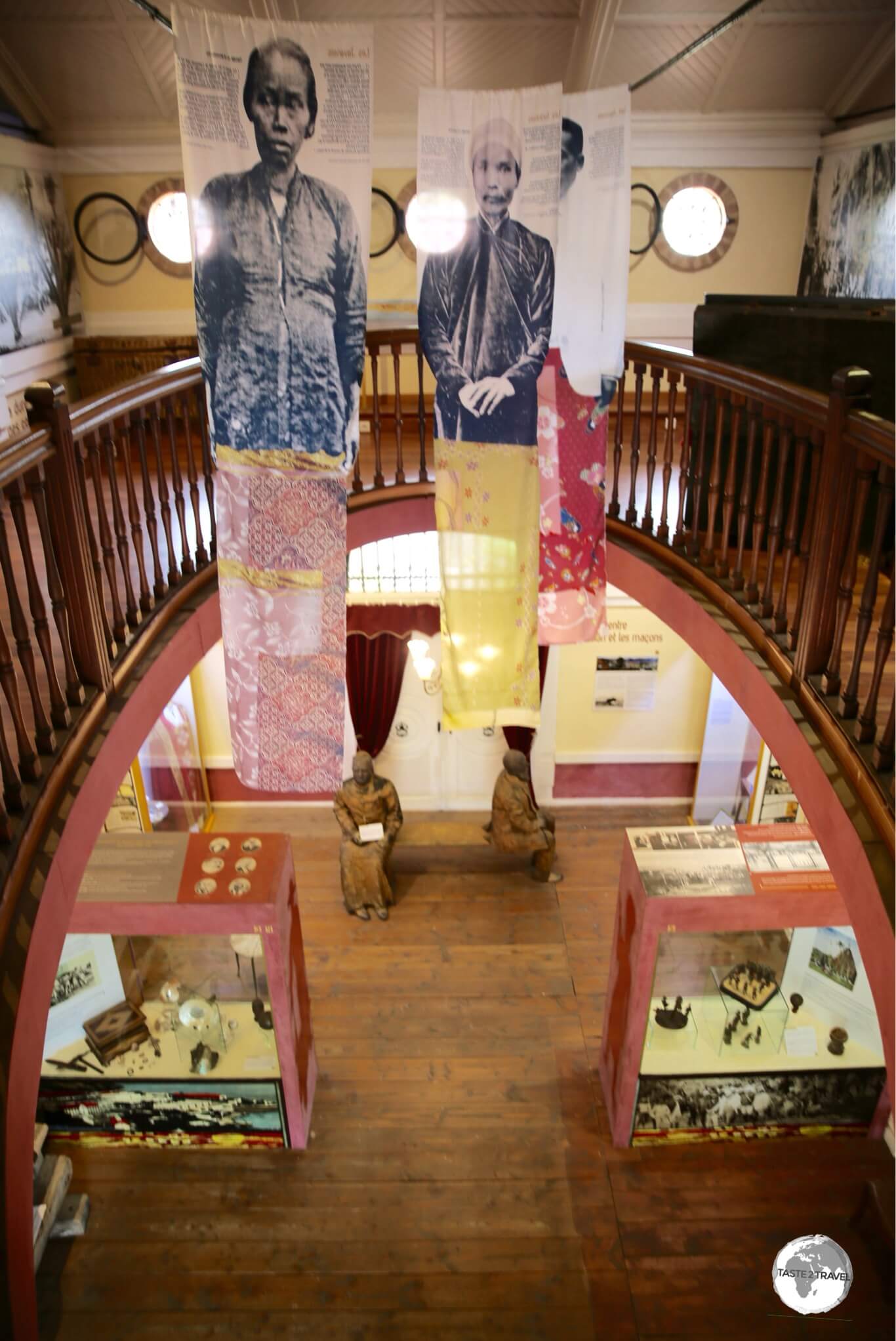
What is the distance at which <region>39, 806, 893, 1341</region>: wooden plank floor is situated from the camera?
18.7 feet

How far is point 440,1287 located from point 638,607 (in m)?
6.61

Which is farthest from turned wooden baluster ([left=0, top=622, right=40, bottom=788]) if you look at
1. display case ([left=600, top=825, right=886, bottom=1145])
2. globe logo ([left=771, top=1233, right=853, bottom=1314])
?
globe logo ([left=771, top=1233, right=853, bottom=1314])

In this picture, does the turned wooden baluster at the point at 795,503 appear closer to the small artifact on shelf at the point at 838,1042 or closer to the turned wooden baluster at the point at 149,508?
the turned wooden baluster at the point at 149,508

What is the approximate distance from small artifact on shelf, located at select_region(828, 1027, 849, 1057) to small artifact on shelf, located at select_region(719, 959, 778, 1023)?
1.64 feet

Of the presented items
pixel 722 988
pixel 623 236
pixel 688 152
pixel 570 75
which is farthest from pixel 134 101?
pixel 722 988

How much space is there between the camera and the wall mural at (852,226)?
8141 mm

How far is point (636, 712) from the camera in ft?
35.1

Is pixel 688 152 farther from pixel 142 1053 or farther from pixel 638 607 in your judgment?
pixel 142 1053

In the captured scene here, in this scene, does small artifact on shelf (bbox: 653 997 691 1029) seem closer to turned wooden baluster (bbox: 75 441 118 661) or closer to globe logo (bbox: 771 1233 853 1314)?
globe logo (bbox: 771 1233 853 1314)

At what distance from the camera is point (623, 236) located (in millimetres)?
4305

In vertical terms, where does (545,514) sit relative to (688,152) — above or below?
below

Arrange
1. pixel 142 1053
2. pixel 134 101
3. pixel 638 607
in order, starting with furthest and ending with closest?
pixel 638 607 → pixel 134 101 → pixel 142 1053

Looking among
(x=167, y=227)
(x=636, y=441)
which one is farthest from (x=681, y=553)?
(x=167, y=227)

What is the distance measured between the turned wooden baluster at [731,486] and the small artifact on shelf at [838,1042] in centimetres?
361
